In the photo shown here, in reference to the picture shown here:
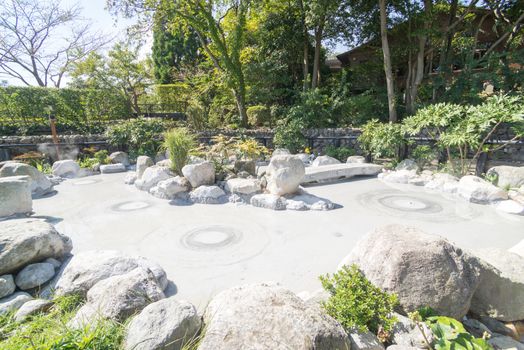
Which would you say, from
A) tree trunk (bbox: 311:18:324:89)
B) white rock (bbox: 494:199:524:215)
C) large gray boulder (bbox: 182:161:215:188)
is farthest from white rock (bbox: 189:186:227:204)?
tree trunk (bbox: 311:18:324:89)

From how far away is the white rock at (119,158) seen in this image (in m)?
9.19

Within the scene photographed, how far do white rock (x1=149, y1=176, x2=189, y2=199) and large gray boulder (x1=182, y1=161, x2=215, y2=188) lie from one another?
15 centimetres

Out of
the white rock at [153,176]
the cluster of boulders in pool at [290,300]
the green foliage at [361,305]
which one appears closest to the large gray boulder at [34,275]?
the cluster of boulders in pool at [290,300]

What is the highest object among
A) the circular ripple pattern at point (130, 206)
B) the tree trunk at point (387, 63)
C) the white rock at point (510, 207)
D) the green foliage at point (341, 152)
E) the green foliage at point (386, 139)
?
the tree trunk at point (387, 63)

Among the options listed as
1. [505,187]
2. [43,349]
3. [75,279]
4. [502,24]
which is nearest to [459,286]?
[43,349]

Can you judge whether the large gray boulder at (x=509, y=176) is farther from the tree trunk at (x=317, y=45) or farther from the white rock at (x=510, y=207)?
the tree trunk at (x=317, y=45)

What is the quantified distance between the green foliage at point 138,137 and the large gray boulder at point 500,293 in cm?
923

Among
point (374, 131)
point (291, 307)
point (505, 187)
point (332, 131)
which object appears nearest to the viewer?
point (291, 307)

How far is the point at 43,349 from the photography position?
1.46 metres

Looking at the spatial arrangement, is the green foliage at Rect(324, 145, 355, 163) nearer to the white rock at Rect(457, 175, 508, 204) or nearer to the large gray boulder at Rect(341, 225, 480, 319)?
the white rock at Rect(457, 175, 508, 204)

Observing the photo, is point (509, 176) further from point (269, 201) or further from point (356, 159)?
point (269, 201)

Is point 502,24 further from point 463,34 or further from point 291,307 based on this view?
point 291,307

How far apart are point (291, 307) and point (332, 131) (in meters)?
8.75

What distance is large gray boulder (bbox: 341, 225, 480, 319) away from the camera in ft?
6.71
